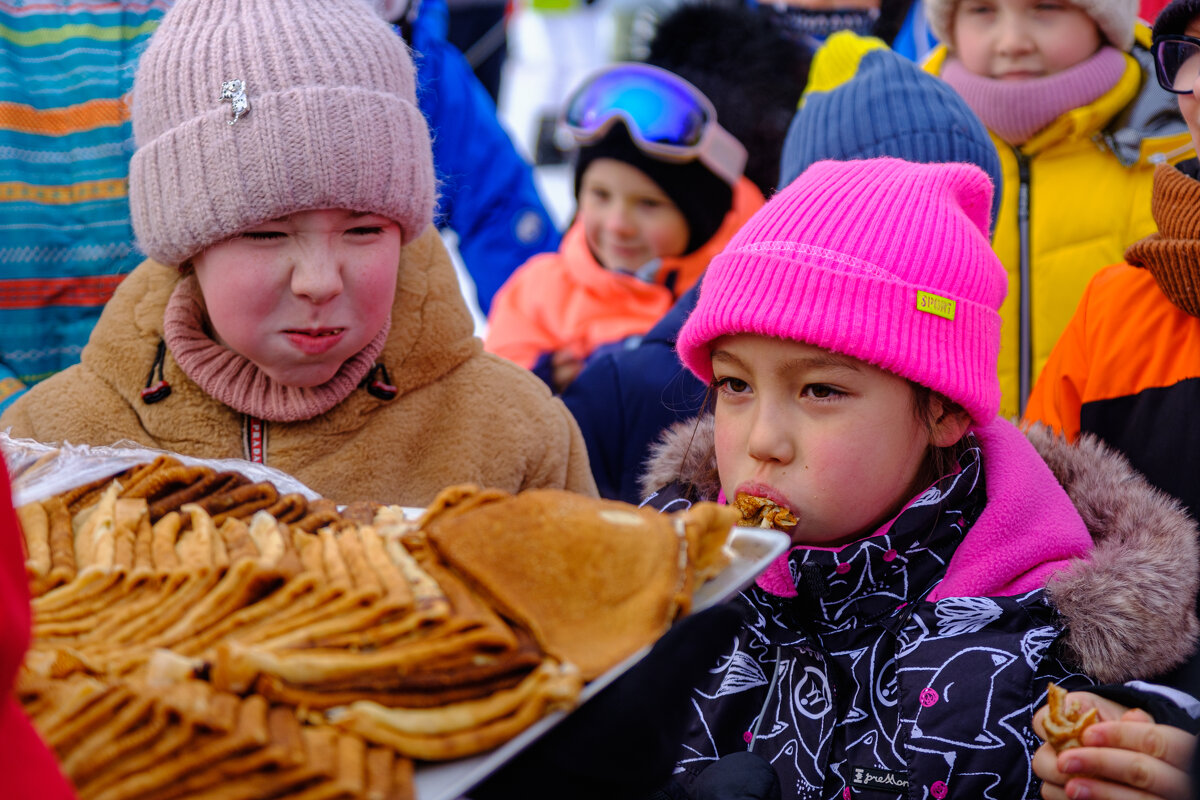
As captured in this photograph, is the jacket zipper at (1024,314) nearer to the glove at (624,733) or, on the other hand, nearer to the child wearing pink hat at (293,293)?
the child wearing pink hat at (293,293)

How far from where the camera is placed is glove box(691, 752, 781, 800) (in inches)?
52.4

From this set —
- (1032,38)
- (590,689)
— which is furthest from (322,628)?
(1032,38)

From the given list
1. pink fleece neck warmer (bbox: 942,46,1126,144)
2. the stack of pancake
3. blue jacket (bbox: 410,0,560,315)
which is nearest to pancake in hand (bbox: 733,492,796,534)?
the stack of pancake

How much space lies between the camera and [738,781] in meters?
1.34

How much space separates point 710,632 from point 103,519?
0.67 metres

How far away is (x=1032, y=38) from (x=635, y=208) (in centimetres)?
132

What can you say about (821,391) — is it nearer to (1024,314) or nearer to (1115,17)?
(1024,314)

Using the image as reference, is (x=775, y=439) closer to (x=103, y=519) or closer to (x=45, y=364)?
(x=103, y=519)

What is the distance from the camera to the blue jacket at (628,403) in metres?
2.46

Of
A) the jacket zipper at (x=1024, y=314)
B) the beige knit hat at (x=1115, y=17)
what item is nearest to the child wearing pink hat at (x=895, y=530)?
the jacket zipper at (x=1024, y=314)

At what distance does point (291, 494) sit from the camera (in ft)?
4.27

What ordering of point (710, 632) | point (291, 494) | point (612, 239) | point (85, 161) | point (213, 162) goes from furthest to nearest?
point (612, 239), point (85, 161), point (213, 162), point (291, 494), point (710, 632)

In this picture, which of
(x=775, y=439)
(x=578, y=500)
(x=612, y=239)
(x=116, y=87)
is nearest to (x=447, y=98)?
(x=612, y=239)

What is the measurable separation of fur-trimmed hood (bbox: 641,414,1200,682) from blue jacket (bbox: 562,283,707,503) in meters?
0.91
